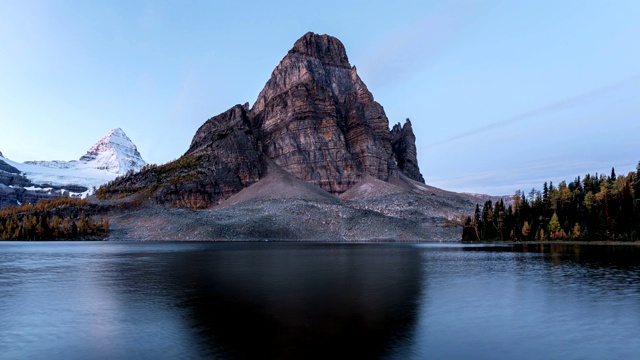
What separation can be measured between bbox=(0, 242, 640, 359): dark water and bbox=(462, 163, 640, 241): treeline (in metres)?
112

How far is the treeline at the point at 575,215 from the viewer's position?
5581 inches

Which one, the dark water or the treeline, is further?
the treeline

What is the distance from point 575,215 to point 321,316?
162972 mm

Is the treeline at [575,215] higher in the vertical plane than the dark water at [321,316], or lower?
higher

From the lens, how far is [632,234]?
135m

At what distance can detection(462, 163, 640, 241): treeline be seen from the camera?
465ft

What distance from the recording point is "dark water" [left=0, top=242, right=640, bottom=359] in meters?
21.1

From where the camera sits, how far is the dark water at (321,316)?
69.2 feet

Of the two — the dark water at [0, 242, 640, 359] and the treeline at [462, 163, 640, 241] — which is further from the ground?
the treeline at [462, 163, 640, 241]

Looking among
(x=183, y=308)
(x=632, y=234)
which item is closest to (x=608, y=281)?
(x=183, y=308)

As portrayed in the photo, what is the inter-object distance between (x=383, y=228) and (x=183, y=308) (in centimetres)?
17342

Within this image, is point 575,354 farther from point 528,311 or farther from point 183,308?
point 183,308

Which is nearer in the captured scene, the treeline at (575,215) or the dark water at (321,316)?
the dark water at (321,316)

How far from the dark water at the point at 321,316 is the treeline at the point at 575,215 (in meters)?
112
